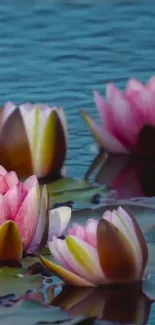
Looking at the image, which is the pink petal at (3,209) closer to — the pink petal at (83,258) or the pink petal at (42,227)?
the pink petal at (42,227)

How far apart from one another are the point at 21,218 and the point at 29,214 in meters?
0.02

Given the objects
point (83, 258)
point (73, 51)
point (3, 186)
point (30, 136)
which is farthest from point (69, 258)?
point (73, 51)

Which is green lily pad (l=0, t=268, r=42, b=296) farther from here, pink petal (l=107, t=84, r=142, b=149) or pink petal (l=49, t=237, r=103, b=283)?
pink petal (l=107, t=84, r=142, b=149)

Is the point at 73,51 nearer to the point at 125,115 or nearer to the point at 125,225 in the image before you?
the point at 125,115

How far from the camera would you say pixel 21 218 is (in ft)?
8.79

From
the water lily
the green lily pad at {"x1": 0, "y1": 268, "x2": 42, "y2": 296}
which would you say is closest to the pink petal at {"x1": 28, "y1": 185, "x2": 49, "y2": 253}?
the water lily

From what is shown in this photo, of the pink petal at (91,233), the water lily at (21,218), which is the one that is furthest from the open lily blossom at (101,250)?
the water lily at (21,218)

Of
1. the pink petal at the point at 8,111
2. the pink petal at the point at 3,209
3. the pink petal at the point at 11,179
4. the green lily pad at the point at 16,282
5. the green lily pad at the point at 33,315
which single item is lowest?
the green lily pad at the point at 33,315

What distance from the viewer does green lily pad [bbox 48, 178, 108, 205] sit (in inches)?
122

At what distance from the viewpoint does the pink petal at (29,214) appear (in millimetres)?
2674

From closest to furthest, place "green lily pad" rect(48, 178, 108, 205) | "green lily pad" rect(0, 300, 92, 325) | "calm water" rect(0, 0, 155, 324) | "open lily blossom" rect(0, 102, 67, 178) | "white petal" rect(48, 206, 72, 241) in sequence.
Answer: "green lily pad" rect(0, 300, 92, 325), "white petal" rect(48, 206, 72, 241), "green lily pad" rect(48, 178, 108, 205), "open lily blossom" rect(0, 102, 67, 178), "calm water" rect(0, 0, 155, 324)

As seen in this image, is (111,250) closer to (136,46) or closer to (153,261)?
(153,261)

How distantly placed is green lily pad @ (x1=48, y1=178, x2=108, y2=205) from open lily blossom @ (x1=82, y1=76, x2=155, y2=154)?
228 millimetres

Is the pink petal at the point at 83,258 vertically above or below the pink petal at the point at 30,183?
below
